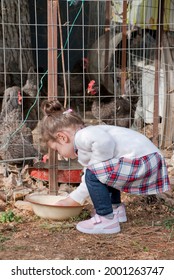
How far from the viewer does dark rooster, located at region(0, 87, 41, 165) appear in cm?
481

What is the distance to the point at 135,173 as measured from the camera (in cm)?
308

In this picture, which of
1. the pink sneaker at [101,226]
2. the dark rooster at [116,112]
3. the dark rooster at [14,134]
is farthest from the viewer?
the dark rooster at [116,112]

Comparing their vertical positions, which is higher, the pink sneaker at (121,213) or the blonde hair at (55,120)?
the blonde hair at (55,120)

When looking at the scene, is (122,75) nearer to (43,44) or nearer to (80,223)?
(43,44)

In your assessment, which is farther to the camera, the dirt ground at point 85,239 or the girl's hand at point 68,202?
the girl's hand at point 68,202

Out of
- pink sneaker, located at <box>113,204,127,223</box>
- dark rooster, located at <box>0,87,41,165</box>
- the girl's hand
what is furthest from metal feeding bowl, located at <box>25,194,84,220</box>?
dark rooster, located at <box>0,87,41,165</box>

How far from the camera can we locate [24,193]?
4.06 m

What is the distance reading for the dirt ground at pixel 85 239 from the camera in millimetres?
2799

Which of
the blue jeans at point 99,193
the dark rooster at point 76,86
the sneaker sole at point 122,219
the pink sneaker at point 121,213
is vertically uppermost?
the dark rooster at point 76,86

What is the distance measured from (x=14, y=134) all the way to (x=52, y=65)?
4.20 feet

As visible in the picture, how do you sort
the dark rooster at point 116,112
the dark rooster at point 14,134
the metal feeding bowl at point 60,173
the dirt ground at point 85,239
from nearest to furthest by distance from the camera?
the dirt ground at point 85,239 < the metal feeding bowl at point 60,173 < the dark rooster at point 14,134 < the dark rooster at point 116,112

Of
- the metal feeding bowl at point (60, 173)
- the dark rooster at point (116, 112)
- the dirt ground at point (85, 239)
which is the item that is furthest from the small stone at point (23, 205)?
the dark rooster at point (116, 112)

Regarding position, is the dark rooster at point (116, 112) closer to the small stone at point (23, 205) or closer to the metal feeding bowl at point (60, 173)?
the metal feeding bowl at point (60, 173)

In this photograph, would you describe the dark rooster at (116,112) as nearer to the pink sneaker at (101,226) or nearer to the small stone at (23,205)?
the small stone at (23,205)
